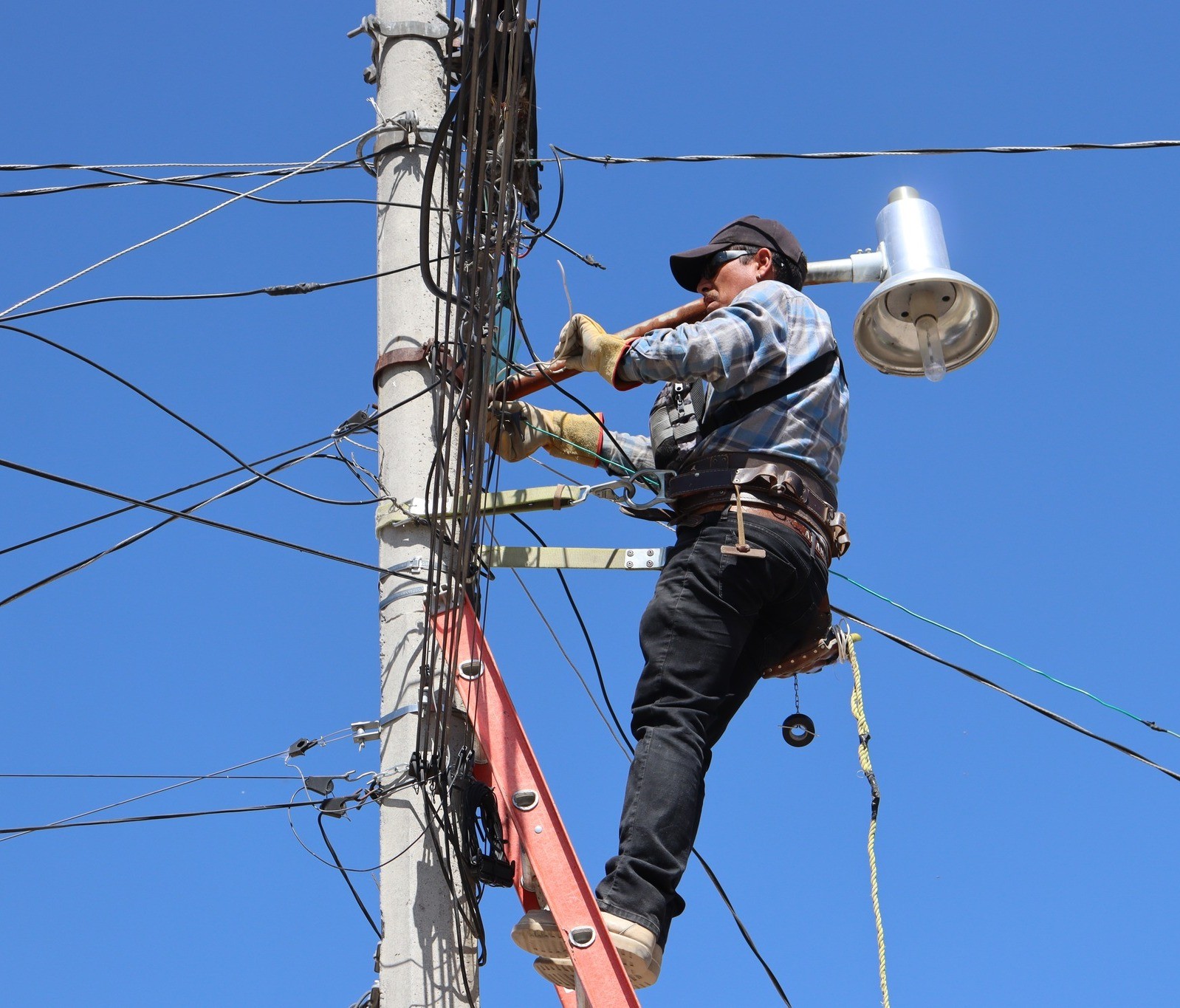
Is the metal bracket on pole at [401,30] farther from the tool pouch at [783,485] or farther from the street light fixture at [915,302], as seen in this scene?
the tool pouch at [783,485]

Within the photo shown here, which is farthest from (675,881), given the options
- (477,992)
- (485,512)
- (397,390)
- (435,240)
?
(435,240)

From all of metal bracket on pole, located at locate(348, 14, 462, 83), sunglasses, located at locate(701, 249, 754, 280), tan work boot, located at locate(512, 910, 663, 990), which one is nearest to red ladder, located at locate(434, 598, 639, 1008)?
tan work boot, located at locate(512, 910, 663, 990)

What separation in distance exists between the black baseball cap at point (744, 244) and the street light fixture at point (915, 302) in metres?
0.26

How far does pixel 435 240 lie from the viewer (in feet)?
17.1

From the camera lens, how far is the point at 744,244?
500cm

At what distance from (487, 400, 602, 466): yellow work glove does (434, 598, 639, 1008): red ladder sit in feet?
2.36

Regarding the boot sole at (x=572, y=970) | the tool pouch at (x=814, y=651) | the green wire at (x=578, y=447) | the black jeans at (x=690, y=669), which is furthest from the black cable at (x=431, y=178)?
the boot sole at (x=572, y=970)

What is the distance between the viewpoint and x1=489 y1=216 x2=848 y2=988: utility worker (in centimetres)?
405

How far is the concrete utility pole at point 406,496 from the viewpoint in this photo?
4434 millimetres

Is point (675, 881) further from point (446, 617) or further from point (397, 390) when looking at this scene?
A: point (397, 390)

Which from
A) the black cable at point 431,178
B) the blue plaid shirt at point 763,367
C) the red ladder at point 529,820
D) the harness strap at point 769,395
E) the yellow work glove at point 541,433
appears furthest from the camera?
the yellow work glove at point 541,433

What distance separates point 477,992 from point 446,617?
991 mm

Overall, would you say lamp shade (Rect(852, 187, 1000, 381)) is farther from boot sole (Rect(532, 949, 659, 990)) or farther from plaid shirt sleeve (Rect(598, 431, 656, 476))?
boot sole (Rect(532, 949, 659, 990))

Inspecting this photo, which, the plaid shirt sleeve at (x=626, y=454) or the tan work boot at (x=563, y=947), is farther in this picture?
the plaid shirt sleeve at (x=626, y=454)
